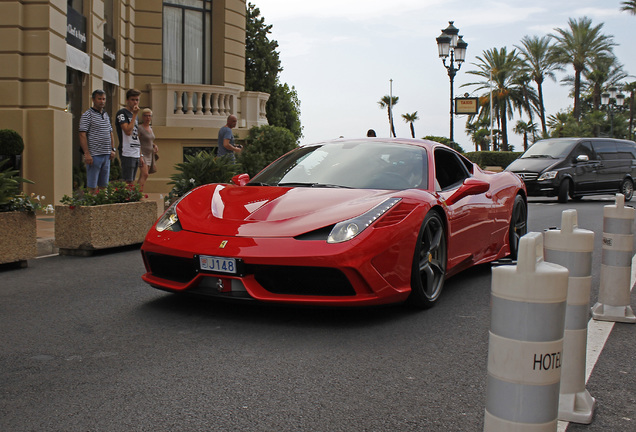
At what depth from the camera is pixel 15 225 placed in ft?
24.0

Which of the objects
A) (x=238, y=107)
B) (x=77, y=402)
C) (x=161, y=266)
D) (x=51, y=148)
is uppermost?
(x=238, y=107)

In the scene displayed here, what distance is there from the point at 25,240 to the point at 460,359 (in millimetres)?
4903

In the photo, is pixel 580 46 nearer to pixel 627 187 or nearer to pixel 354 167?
pixel 627 187

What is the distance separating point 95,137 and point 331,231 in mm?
6865

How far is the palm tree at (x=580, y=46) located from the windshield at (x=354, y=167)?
192 ft

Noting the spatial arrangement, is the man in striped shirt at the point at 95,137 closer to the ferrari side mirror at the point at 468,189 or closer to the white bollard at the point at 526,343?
the ferrari side mirror at the point at 468,189

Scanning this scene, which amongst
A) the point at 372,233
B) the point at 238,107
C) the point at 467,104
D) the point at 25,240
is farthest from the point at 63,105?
the point at 467,104

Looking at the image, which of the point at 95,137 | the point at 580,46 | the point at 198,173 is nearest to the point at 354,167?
the point at 198,173

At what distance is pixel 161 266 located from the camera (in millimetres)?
5246

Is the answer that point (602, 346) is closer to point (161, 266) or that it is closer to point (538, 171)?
point (161, 266)

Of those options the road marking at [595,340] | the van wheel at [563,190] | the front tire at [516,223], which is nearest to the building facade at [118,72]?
the front tire at [516,223]

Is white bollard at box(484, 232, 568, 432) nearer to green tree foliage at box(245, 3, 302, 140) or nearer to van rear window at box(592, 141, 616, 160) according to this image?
van rear window at box(592, 141, 616, 160)

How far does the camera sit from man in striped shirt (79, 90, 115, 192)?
34.9 ft

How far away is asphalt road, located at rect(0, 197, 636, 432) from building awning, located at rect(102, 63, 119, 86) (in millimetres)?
12514
